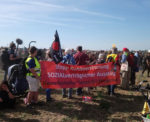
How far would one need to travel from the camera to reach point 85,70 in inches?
249

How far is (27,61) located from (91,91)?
393 cm

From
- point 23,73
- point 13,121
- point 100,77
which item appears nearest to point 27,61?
point 23,73

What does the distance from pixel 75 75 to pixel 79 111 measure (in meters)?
1.27

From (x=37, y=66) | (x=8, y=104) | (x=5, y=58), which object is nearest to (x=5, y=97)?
(x=8, y=104)

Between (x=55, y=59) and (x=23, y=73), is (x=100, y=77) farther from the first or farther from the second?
(x=23, y=73)

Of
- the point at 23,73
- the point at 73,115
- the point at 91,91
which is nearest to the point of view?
the point at 73,115

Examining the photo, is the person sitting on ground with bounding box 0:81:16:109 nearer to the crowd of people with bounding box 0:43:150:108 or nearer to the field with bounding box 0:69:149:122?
the crowd of people with bounding box 0:43:150:108

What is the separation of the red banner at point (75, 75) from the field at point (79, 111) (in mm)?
730

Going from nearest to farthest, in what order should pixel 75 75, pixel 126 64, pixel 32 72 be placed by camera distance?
1. pixel 32 72
2. pixel 75 75
3. pixel 126 64

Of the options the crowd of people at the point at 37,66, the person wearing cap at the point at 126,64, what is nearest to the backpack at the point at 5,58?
the crowd of people at the point at 37,66

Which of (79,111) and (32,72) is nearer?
(32,72)

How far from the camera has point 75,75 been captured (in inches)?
243

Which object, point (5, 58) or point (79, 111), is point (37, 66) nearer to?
point (79, 111)

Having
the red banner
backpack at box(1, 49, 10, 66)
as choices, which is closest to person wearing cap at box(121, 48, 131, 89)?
the red banner
